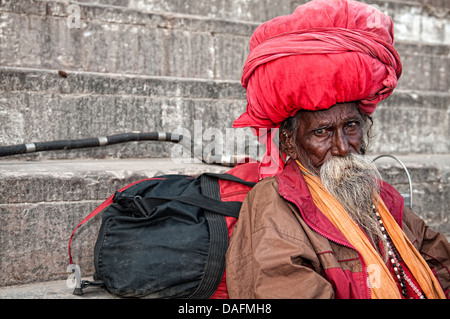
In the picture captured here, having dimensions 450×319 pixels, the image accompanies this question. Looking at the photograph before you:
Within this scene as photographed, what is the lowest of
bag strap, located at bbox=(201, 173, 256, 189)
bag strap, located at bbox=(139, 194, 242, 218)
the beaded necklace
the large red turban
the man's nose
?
the beaded necklace

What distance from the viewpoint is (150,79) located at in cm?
353

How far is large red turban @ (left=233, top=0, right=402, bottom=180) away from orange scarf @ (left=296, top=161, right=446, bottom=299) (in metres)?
0.41

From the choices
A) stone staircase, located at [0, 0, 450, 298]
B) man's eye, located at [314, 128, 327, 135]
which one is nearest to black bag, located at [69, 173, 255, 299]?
stone staircase, located at [0, 0, 450, 298]

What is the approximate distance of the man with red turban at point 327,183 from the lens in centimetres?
199

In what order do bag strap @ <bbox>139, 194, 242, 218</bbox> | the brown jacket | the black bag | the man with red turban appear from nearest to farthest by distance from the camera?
the brown jacket, the man with red turban, the black bag, bag strap @ <bbox>139, 194, 242, 218</bbox>

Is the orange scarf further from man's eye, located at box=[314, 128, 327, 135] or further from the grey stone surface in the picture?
the grey stone surface

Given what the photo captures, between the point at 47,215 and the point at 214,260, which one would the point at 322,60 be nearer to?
the point at 214,260

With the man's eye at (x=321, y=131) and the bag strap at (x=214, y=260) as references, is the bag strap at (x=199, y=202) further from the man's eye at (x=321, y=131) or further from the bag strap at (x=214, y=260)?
the man's eye at (x=321, y=131)

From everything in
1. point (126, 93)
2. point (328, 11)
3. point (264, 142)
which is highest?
point (328, 11)

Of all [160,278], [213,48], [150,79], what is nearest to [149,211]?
[160,278]

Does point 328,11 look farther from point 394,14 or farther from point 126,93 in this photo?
point 394,14

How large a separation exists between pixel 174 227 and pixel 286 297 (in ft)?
2.06

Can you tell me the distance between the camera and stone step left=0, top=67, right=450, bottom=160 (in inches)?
125

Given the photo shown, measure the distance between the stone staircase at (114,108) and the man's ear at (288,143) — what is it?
2.43ft
